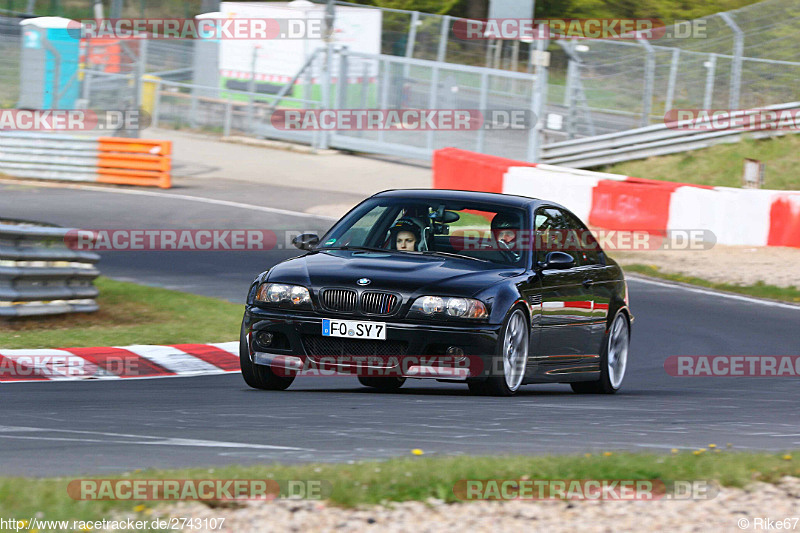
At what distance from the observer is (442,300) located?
26.4 feet

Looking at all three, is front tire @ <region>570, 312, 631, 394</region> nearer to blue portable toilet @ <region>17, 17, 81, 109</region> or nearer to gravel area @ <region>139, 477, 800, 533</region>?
gravel area @ <region>139, 477, 800, 533</region>

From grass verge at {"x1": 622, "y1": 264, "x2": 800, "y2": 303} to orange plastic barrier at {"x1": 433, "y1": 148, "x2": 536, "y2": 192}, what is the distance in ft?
13.7

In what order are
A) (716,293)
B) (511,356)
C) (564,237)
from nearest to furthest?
(511,356) → (564,237) → (716,293)

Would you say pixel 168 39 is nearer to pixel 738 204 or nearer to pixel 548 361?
pixel 738 204

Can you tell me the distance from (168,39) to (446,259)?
89.4ft

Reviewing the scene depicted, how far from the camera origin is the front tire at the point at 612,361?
9922 millimetres

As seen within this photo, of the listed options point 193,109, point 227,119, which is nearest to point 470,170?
point 227,119

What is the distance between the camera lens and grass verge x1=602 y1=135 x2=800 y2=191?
79.6 feet

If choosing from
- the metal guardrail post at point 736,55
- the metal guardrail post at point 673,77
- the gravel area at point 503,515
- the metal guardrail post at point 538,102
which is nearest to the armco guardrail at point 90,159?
the metal guardrail post at point 538,102

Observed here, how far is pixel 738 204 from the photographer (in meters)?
18.8

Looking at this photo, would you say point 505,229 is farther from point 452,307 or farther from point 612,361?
point 612,361

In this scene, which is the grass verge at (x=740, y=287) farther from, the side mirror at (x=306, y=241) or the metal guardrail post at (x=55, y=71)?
the metal guardrail post at (x=55, y=71)

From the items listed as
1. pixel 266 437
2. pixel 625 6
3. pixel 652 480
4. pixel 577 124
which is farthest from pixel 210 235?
pixel 625 6

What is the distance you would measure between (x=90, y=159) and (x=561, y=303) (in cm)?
1743
